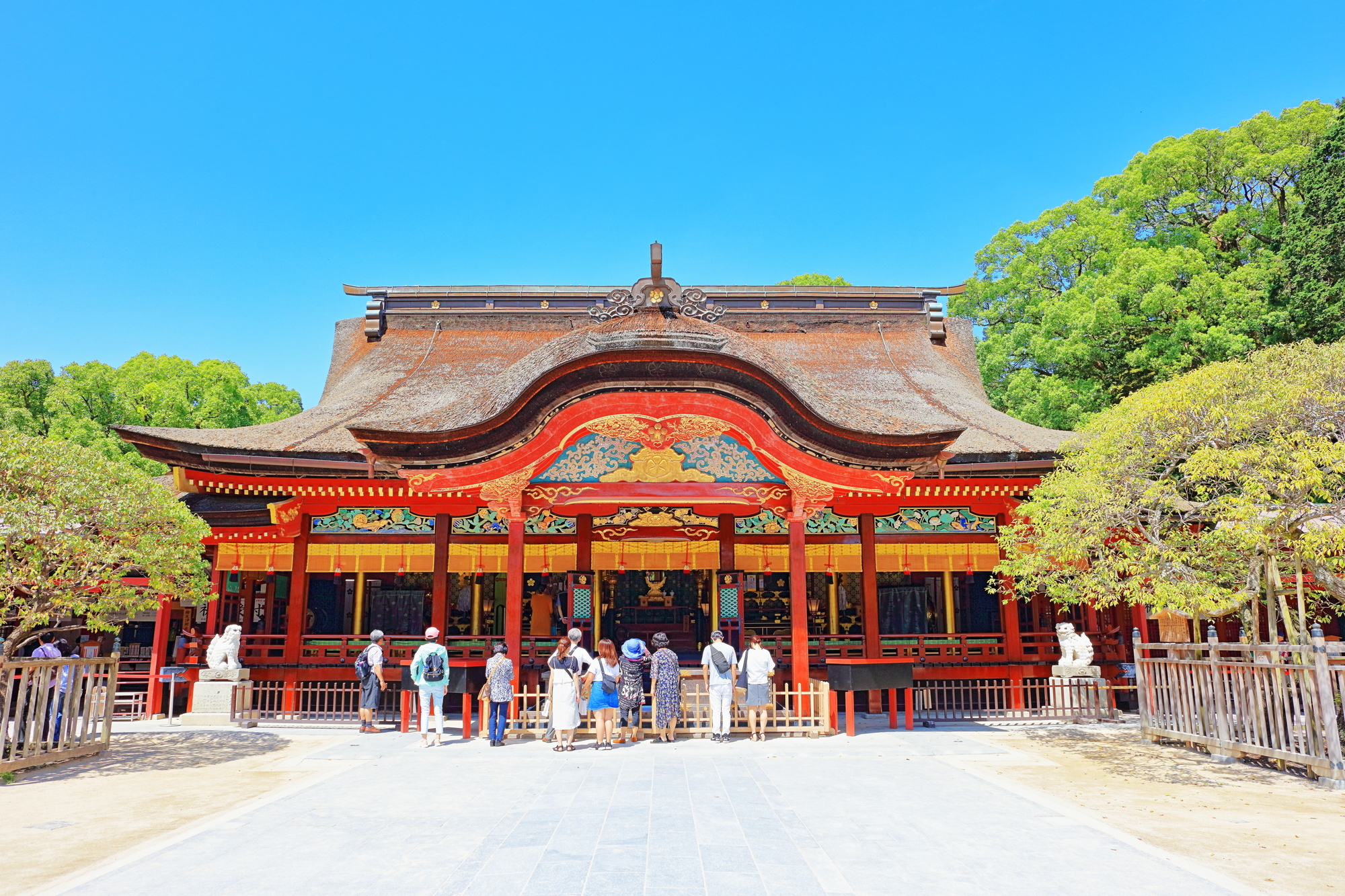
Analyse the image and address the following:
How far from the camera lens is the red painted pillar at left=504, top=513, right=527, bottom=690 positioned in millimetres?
12172

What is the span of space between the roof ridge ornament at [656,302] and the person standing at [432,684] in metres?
5.14

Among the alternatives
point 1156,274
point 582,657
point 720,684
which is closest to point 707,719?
point 720,684

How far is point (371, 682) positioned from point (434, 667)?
235 cm

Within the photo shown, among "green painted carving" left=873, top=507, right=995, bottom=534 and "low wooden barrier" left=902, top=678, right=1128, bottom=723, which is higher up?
"green painted carving" left=873, top=507, right=995, bottom=534

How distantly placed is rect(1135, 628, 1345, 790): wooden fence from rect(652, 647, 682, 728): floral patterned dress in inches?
249

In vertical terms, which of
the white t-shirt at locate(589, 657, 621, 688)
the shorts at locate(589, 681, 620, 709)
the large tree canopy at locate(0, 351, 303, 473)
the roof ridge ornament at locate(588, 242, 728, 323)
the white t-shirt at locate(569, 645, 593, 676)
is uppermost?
the large tree canopy at locate(0, 351, 303, 473)

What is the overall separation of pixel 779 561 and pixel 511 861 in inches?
433

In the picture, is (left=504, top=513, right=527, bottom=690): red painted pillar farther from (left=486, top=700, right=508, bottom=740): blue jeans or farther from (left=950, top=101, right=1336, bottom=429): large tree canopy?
(left=950, top=101, right=1336, bottom=429): large tree canopy

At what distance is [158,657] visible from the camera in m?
15.2

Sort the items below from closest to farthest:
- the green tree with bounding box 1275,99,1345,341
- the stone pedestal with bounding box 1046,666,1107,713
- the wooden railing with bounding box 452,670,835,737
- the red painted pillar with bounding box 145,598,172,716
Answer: the wooden railing with bounding box 452,670,835,737
the stone pedestal with bounding box 1046,666,1107,713
the red painted pillar with bounding box 145,598,172,716
the green tree with bounding box 1275,99,1345,341

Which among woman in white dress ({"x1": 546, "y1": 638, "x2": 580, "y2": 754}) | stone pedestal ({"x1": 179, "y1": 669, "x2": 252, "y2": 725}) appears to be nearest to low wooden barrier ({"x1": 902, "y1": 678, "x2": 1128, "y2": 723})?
woman in white dress ({"x1": 546, "y1": 638, "x2": 580, "y2": 754})

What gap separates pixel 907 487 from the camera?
14469mm

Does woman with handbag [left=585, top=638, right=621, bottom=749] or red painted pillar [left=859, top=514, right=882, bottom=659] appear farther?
red painted pillar [left=859, top=514, right=882, bottom=659]

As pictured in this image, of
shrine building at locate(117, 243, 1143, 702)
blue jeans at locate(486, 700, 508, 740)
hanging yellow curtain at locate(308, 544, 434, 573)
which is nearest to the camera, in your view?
blue jeans at locate(486, 700, 508, 740)
